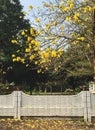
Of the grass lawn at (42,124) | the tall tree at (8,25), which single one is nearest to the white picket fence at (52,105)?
the grass lawn at (42,124)

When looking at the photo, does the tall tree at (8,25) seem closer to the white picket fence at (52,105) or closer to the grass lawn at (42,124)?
the white picket fence at (52,105)

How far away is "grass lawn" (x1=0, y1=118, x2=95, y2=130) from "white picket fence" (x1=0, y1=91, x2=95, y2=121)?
1.37 ft

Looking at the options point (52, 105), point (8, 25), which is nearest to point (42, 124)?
point (52, 105)

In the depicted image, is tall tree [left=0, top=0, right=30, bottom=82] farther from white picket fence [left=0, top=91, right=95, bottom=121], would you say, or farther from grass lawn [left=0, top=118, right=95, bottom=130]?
grass lawn [left=0, top=118, right=95, bottom=130]

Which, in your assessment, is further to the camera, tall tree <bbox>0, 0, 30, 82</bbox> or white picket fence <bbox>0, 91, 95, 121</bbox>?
tall tree <bbox>0, 0, 30, 82</bbox>

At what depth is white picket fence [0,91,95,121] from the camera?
1586cm

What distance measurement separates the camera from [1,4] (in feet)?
139

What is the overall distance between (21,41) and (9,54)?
1.98m

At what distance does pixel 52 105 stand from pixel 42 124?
1.41 metres

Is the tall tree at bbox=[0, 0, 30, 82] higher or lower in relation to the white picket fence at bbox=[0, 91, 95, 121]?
higher

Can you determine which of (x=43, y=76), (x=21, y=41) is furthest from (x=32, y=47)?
(x=43, y=76)

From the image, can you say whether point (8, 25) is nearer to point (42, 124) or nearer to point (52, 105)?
point (52, 105)

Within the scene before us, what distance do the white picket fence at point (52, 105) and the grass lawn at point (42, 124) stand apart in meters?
0.42

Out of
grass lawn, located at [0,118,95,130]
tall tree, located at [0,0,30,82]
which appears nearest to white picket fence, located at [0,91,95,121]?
grass lawn, located at [0,118,95,130]
